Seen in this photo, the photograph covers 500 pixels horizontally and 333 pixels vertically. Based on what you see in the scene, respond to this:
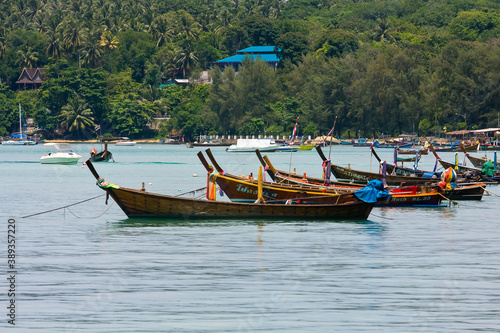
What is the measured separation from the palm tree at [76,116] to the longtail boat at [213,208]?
133443mm

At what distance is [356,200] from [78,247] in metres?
11.2

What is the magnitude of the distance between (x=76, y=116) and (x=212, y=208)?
135m

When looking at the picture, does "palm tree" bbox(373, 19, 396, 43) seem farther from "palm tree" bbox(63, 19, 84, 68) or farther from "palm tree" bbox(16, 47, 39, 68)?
"palm tree" bbox(16, 47, 39, 68)

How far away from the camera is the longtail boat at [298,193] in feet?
115

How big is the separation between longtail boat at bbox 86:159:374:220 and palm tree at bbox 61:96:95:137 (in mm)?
133443

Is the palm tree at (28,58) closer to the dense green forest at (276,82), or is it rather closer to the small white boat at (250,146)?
the dense green forest at (276,82)

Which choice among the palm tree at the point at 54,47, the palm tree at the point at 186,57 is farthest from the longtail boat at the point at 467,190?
the palm tree at the point at 54,47

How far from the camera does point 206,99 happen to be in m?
165

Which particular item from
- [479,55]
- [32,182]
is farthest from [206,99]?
[32,182]

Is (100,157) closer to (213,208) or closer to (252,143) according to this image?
(252,143)

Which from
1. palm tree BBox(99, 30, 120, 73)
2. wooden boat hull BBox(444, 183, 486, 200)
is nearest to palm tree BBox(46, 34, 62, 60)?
palm tree BBox(99, 30, 120, 73)

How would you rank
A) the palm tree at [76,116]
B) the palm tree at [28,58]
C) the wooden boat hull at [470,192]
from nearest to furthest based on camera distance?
the wooden boat hull at [470,192], the palm tree at [76,116], the palm tree at [28,58]

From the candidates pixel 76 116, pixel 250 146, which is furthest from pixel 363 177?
pixel 76 116

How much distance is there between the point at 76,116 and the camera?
16438cm
